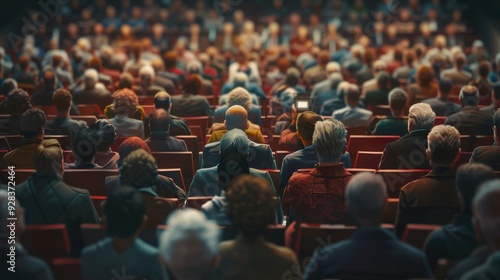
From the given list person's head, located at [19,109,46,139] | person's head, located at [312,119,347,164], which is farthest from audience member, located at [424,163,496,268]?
person's head, located at [19,109,46,139]

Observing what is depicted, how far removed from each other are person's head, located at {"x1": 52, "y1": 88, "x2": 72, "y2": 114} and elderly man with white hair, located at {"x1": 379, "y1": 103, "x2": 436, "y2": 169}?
312 centimetres

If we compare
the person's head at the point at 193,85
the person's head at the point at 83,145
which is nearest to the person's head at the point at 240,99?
the person's head at the point at 193,85

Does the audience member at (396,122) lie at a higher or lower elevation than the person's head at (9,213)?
higher

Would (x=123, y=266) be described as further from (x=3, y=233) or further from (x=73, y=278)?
(x=3, y=233)

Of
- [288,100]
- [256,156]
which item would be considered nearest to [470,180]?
[256,156]

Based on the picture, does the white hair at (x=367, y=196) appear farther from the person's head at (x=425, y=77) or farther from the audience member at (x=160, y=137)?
the person's head at (x=425, y=77)

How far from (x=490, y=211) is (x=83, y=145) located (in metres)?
3.38

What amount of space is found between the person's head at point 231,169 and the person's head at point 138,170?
50 cm

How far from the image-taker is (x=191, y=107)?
10.0m

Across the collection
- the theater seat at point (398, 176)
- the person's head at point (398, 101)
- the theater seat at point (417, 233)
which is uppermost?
the person's head at point (398, 101)

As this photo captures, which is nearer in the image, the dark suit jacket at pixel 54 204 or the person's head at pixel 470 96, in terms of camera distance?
the dark suit jacket at pixel 54 204

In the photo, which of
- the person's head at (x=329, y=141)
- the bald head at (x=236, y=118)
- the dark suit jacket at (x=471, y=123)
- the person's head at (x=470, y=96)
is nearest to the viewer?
the person's head at (x=329, y=141)

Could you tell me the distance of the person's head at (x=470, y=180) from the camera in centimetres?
427

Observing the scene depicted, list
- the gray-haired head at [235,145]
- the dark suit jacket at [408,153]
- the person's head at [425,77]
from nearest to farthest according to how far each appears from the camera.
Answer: the gray-haired head at [235,145] < the dark suit jacket at [408,153] < the person's head at [425,77]
